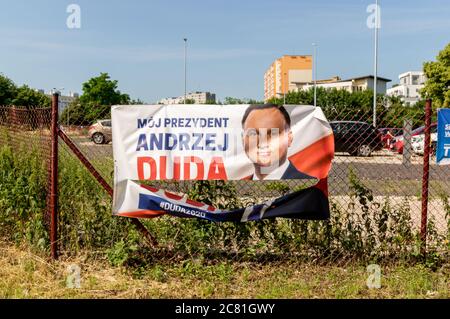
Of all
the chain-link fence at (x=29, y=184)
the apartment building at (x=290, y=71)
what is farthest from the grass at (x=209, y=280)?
the apartment building at (x=290, y=71)

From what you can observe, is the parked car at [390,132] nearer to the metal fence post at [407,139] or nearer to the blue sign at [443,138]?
the metal fence post at [407,139]

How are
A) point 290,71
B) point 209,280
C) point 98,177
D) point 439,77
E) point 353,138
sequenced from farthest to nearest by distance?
point 290,71, point 439,77, point 353,138, point 98,177, point 209,280

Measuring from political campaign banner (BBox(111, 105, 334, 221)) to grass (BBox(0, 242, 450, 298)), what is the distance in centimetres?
58

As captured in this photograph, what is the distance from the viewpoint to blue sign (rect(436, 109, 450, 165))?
15.5 ft

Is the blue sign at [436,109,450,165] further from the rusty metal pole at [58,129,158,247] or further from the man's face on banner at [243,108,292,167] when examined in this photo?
the rusty metal pole at [58,129,158,247]

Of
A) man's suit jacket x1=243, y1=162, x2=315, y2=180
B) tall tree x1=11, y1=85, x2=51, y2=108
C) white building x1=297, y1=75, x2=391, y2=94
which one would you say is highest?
white building x1=297, y1=75, x2=391, y2=94

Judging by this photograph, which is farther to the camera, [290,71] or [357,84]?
[290,71]

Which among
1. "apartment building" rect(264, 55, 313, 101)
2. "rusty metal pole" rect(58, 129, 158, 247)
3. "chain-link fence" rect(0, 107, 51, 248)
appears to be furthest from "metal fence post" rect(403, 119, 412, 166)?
"apartment building" rect(264, 55, 313, 101)

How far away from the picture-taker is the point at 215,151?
4508mm

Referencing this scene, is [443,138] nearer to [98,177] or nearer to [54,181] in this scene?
[98,177]

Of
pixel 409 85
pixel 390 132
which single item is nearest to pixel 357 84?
pixel 409 85

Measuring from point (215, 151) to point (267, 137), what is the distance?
545 mm

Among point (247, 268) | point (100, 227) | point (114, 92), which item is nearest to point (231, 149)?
point (247, 268)

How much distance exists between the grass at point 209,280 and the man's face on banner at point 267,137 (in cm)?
116
